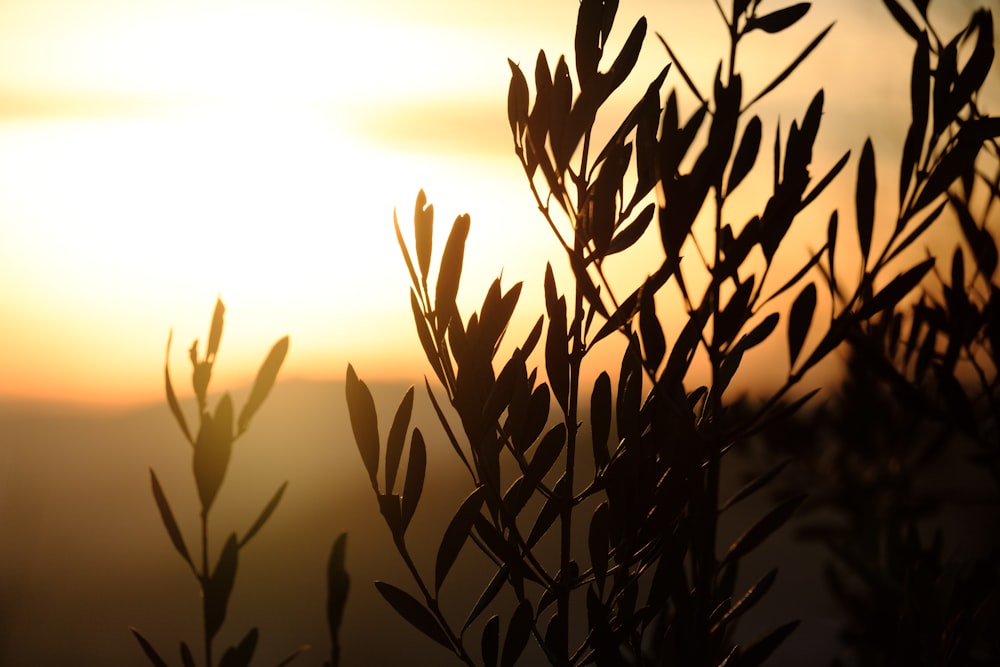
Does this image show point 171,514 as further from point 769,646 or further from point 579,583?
point 769,646

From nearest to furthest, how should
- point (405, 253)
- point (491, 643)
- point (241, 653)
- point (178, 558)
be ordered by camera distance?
point (405, 253) → point (491, 643) → point (241, 653) → point (178, 558)

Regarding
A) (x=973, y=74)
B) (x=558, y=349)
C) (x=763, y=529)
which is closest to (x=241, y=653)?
(x=558, y=349)

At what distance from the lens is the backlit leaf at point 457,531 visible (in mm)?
1000

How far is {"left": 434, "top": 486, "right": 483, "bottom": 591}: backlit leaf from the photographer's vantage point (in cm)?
100

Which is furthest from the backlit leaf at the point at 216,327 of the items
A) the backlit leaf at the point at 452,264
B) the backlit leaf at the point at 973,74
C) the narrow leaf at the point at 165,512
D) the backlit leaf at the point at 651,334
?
the backlit leaf at the point at 973,74

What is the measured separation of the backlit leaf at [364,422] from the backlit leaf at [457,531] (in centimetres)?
10

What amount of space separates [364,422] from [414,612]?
25cm

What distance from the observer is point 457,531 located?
1.03m

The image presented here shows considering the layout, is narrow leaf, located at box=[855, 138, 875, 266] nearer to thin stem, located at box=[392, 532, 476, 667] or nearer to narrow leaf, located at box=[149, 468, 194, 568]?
thin stem, located at box=[392, 532, 476, 667]

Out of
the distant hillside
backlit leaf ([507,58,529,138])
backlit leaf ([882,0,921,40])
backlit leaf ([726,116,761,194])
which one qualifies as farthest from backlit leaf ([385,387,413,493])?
the distant hillside

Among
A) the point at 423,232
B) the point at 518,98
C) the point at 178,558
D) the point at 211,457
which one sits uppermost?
the point at 178,558

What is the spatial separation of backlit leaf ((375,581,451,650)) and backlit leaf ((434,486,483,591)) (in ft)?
0.14

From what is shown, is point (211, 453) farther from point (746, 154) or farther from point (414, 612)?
point (746, 154)

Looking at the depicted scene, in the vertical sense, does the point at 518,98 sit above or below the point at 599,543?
above
